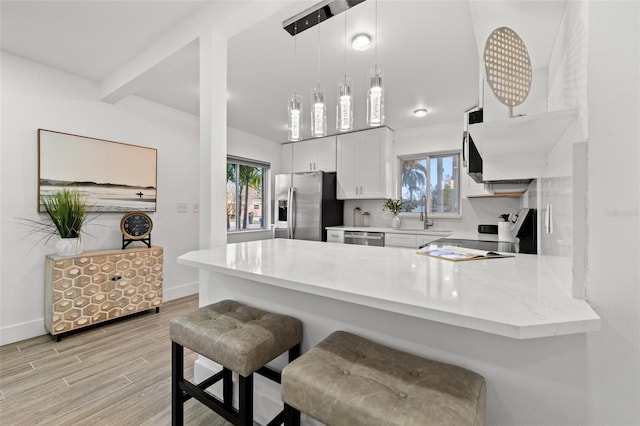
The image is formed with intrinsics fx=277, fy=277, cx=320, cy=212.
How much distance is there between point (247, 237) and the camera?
457cm

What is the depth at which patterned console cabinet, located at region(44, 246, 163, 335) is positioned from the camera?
246cm

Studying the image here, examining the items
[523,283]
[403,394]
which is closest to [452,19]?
[523,283]

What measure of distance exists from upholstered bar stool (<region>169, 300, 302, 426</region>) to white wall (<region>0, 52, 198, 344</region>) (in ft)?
7.57

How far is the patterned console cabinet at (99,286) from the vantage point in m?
2.46

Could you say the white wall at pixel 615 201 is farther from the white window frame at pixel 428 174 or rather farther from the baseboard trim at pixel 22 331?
the baseboard trim at pixel 22 331

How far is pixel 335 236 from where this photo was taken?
4.29 metres

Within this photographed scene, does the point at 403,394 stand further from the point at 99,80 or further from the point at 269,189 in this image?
the point at 269,189

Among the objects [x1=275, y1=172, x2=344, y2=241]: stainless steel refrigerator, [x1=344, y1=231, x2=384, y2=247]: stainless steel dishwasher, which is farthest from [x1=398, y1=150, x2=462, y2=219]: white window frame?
[x1=275, y1=172, x2=344, y2=241]: stainless steel refrigerator

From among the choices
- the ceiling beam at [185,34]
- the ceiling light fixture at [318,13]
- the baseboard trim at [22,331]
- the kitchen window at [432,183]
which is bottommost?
the baseboard trim at [22,331]

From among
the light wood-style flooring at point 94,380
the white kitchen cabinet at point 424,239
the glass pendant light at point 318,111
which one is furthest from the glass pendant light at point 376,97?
the white kitchen cabinet at point 424,239

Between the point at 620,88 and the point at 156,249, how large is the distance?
3.65 metres

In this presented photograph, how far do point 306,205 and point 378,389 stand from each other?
374 cm

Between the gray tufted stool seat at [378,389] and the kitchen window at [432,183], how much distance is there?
3.54m

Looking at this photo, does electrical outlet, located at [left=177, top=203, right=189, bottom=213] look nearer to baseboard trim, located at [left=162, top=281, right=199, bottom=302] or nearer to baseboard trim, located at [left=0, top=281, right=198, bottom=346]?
baseboard trim, located at [left=162, top=281, right=199, bottom=302]
